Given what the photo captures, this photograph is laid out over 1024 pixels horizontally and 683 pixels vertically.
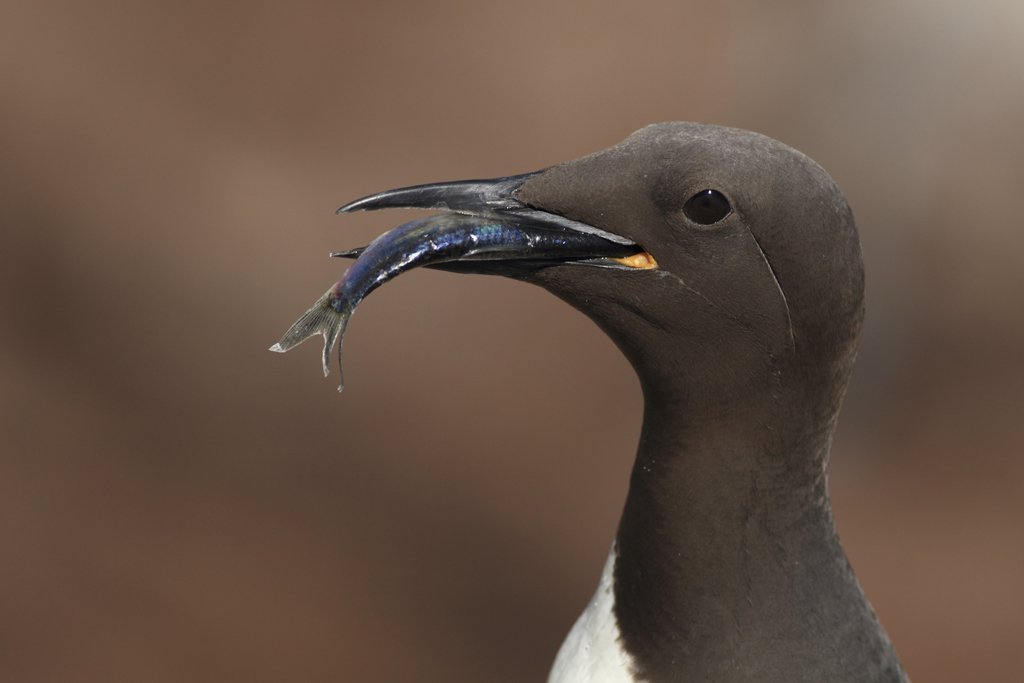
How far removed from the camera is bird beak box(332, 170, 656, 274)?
7.47 ft

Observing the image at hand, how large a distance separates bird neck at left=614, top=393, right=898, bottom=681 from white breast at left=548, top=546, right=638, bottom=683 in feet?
0.24

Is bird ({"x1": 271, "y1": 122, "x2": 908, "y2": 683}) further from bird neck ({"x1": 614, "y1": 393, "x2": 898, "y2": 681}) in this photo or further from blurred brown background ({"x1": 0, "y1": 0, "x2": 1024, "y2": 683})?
blurred brown background ({"x1": 0, "y1": 0, "x2": 1024, "y2": 683})

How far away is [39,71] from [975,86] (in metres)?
4.52

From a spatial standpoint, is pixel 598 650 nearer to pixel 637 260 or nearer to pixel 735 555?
pixel 735 555

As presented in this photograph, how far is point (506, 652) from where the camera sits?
5996mm

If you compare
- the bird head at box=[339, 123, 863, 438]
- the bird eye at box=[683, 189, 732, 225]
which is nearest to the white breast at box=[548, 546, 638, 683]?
the bird head at box=[339, 123, 863, 438]

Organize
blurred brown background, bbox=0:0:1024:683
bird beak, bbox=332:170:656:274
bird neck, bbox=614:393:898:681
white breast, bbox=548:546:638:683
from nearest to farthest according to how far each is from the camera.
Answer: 1. bird beak, bbox=332:170:656:274
2. bird neck, bbox=614:393:898:681
3. white breast, bbox=548:546:638:683
4. blurred brown background, bbox=0:0:1024:683

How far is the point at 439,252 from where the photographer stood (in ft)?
7.20

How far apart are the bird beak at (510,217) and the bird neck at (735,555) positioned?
316mm

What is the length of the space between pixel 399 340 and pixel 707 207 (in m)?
3.93

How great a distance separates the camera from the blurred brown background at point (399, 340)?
230 inches

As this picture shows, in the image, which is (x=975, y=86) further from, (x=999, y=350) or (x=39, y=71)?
(x=39, y=71)

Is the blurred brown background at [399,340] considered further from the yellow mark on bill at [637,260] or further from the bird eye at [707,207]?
the bird eye at [707,207]

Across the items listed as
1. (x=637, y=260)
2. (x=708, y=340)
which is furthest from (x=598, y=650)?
(x=637, y=260)
